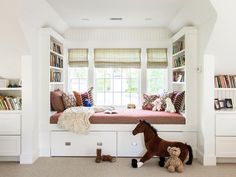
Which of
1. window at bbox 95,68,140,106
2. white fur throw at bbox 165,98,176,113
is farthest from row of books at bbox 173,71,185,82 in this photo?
window at bbox 95,68,140,106

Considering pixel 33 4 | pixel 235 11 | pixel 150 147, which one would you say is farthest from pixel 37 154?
pixel 235 11

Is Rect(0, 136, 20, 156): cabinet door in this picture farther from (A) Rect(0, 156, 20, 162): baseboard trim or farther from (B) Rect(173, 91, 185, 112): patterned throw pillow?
(B) Rect(173, 91, 185, 112): patterned throw pillow

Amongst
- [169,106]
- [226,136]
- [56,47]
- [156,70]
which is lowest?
[226,136]

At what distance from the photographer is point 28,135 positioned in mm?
3756

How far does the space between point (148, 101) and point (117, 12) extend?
185 centimetres

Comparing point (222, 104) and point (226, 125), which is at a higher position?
point (222, 104)

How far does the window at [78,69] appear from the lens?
5.57m

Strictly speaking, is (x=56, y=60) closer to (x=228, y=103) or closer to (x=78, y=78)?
(x=78, y=78)

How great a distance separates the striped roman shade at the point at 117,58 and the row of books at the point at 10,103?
211 centimetres

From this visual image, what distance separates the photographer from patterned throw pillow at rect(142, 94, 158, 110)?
16.3 ft

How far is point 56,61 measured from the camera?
4.86 metres

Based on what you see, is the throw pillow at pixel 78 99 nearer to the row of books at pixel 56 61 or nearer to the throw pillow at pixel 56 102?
the throw pillow at pixel 56 102

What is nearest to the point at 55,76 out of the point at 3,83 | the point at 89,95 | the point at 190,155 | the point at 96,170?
the point at 89,95

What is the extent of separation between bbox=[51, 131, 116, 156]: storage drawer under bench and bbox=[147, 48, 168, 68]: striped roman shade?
2.09 m
